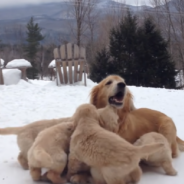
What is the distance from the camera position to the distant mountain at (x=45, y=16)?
32.2 meters

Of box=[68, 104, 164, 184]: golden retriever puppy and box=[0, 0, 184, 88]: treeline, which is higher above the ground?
box=[0, 0, 184, 88]: treeline

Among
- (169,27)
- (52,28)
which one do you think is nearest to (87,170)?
(169,27)

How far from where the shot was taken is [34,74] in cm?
3375

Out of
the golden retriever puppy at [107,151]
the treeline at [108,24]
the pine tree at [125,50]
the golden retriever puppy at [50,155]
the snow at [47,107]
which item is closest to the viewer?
the golden retriever puppy at [107,151]

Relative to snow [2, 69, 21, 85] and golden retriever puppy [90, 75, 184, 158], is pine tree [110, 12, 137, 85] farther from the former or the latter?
golden retriever puppy [90, 75, 184, 158]

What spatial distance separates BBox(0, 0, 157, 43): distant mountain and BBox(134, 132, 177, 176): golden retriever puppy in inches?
1022

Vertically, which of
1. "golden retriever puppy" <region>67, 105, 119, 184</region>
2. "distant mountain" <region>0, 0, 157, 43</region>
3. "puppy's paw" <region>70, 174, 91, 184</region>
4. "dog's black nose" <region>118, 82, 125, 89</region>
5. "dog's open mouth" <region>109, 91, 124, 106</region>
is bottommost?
"puppy's paw" <region>70, 174, 91, 184</region>

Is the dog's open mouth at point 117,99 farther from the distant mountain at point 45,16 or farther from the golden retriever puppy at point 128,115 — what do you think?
the distant mountain at point 45,16

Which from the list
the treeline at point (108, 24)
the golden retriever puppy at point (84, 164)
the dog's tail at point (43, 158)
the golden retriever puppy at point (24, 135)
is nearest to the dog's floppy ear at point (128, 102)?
the golden retriever puppy at point (84, 164)

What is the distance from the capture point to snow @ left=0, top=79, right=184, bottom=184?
3422 millimetres

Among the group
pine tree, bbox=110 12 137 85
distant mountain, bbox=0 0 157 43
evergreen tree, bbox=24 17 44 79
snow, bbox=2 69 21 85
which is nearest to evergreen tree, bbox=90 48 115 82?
pine tree, bbox=110 12 137 85

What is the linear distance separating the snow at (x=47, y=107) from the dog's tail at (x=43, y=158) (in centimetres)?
43

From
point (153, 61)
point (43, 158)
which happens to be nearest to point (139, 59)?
point (153, 61)

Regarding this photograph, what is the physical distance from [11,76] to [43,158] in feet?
30.6
